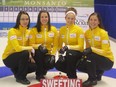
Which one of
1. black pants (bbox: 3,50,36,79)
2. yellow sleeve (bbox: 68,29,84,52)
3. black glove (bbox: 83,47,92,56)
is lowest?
black pants (bbox: 3,50,36,79)

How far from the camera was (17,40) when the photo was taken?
376 centimetres

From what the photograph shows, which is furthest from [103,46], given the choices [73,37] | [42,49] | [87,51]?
[42,49]

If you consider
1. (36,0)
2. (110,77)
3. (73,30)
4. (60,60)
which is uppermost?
(36,0)

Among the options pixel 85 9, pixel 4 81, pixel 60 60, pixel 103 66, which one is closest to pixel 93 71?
pixel 103 66

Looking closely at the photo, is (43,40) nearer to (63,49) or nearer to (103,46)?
(63,49)

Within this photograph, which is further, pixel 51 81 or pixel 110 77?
pixel 110 77

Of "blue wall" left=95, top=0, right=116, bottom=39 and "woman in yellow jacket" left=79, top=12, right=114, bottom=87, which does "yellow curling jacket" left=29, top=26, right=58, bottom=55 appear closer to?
"woman in yellow jacket" left=79, top=12, right=114, bottom=87

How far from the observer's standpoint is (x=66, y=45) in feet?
12.5

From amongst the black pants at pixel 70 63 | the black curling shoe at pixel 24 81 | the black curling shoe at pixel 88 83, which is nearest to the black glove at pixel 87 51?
the black pants at pixel 70 63

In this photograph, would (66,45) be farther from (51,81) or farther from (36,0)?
(36,0)

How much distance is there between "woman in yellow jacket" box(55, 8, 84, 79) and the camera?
3.72 m

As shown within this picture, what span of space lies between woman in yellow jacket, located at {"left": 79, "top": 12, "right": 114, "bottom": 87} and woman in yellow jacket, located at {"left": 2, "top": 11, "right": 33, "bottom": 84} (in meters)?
0.74

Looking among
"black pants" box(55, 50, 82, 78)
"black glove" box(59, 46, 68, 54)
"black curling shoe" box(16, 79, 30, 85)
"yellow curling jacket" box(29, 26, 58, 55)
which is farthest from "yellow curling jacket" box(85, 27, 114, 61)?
"black curling shoe" box(16, 79, 30, 85)

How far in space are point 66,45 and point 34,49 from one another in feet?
1.39
